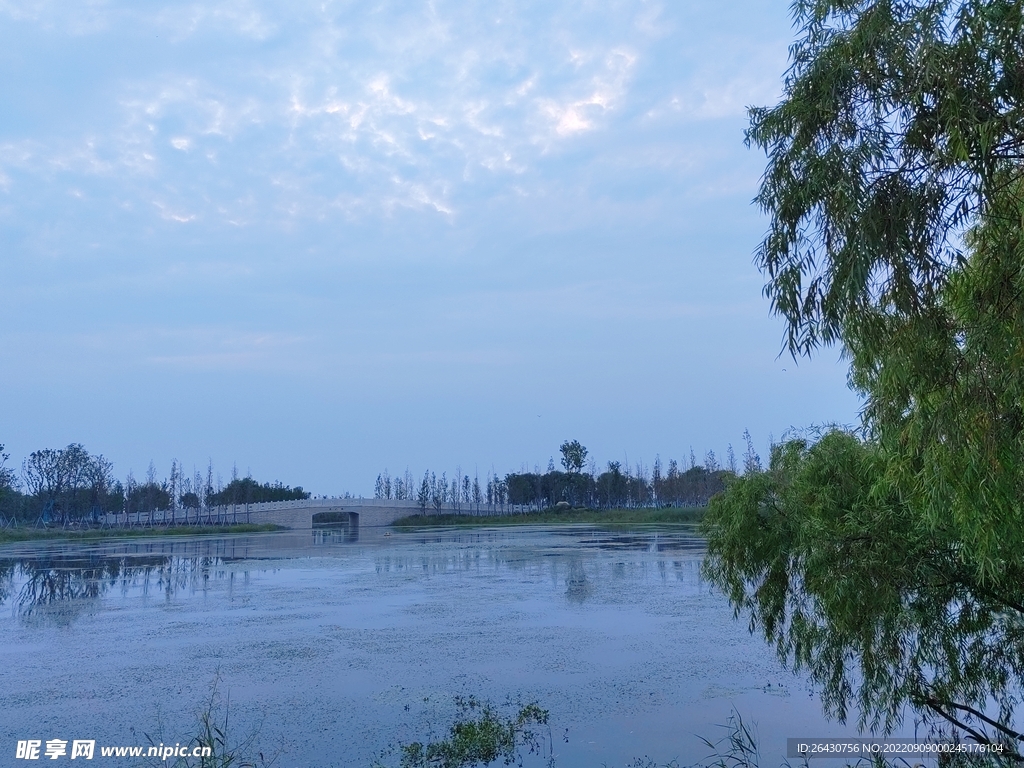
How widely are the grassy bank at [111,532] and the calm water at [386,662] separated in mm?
37867

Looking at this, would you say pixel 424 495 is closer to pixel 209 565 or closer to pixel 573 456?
pixel 573 456

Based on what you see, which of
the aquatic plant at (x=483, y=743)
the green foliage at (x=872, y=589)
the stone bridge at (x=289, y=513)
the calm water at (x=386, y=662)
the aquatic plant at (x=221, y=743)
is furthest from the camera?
the stone bridge at (x=289, y=513)

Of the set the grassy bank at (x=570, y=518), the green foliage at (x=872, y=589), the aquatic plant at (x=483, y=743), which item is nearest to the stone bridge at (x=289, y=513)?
the grassy bank at (x=570, y=518)

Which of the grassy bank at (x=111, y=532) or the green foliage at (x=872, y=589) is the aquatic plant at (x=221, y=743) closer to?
the green foliage at (x=872, y=589)

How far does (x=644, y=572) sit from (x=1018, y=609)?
17770mm

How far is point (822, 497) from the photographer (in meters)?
7.25

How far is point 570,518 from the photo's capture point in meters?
72.8

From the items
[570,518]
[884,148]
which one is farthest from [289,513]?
[884,148]

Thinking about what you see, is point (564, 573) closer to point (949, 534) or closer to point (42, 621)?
point (42, 621)

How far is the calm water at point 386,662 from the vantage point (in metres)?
8.91

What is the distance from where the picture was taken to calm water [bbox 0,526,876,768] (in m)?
8.91

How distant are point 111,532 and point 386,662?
60919mm

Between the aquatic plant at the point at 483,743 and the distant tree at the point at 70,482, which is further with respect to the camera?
the distant tree at the point at 70,482

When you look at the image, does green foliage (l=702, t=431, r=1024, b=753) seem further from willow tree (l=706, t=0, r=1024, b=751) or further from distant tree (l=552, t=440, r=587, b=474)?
distant tree (l=552, t=440, r=587, b=474)
